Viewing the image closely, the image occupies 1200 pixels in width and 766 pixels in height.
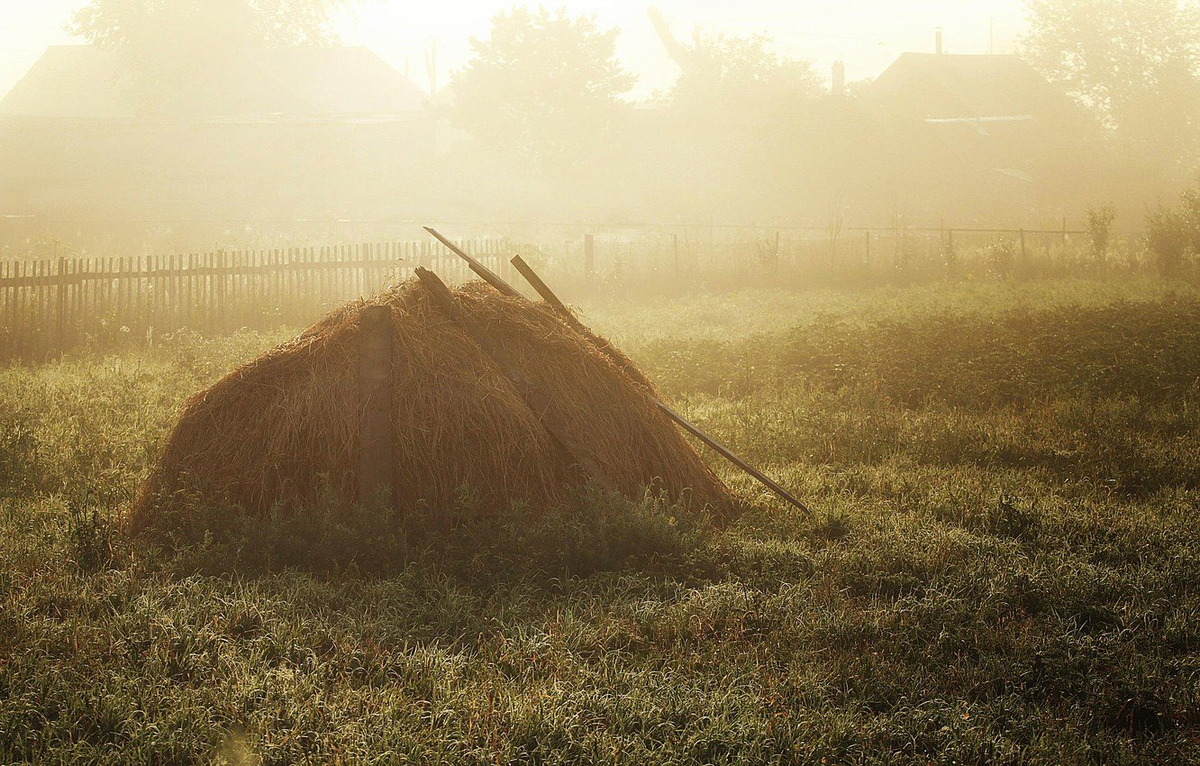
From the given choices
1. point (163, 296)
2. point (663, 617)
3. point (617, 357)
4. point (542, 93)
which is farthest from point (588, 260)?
point (542, 93)

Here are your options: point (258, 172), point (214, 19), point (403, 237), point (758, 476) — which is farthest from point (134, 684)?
point (214, 19)

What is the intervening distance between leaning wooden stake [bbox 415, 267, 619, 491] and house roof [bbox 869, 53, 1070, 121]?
45.4m

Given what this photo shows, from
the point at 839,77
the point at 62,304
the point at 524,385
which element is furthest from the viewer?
the point at 839,77

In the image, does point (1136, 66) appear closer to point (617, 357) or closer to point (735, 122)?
point (735, 122)

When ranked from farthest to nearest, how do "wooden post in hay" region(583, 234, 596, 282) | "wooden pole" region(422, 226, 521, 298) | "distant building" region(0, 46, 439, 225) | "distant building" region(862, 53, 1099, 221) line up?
"distant building" region(862, 53, 1099, 221) → "distant building" region(0, 46, 439, 225) → "wooden post in hay" region(583, 234, 596, 282) → "wooden pole" region(422, 226, 521, 298)

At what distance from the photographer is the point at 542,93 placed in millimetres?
49750

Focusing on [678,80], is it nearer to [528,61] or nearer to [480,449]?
[528,61]

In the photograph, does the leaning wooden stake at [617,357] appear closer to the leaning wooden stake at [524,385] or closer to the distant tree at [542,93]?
the leaning wooden stake at [524,385]

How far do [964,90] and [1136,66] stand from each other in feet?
39.4

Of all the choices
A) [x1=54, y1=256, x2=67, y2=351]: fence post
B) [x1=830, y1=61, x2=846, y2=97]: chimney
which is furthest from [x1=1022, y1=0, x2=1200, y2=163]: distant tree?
[x1=54, y1=256, x2=67, y2=351]: fence post

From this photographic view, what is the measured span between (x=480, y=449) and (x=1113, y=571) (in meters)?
3.94

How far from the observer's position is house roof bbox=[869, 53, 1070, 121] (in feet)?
161

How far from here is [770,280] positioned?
2436 centimetres

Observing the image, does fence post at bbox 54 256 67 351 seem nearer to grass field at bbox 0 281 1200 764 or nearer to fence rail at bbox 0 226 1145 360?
fence rail at bbox 0 226 1145 360
